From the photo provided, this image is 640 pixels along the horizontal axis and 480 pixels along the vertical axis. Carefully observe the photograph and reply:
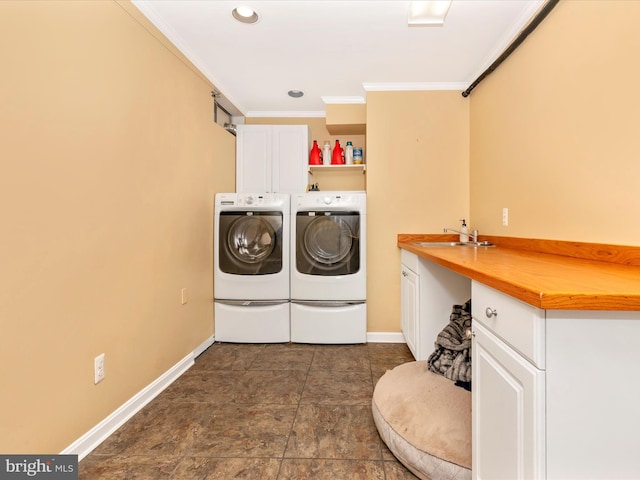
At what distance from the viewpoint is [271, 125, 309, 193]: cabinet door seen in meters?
3.08

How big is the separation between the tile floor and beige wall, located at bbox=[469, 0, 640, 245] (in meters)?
1.42

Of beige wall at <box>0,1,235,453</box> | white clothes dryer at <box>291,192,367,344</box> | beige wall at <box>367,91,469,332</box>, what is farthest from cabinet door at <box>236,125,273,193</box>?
beige wall at <box>367,91,469,332</box>

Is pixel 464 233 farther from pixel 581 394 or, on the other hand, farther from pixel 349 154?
pixel 581 394

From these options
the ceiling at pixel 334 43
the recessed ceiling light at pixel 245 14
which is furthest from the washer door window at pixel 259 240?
the recessed ceiling light at pixel 245 14

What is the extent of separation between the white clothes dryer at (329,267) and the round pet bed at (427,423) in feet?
3.12

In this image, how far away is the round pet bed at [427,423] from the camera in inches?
44.5

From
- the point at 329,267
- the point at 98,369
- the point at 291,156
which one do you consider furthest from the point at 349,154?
the point at 98,369

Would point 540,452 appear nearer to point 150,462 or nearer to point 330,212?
point 150,462

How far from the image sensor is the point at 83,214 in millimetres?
1336

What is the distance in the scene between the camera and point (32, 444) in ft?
3.67

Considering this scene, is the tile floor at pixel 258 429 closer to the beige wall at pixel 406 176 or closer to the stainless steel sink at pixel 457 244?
the beige wall at pixel 406 176

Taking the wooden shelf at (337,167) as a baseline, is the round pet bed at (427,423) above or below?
below

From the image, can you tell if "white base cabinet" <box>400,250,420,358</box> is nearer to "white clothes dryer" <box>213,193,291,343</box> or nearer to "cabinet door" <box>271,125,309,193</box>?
"white clothes dryer" <box>213,193,291,343</box>

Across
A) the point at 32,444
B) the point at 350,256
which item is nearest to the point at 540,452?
the point at 32,444
